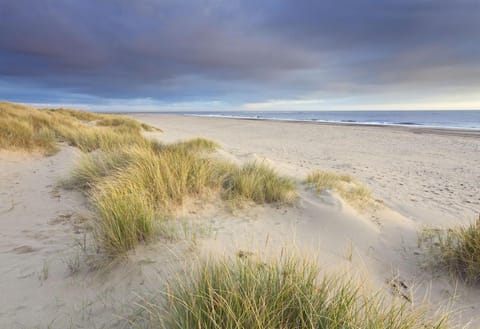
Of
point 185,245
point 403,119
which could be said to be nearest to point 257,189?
point 185,245

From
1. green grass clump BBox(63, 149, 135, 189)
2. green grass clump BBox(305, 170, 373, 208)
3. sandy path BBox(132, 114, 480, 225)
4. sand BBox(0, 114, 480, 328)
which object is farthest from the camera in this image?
sandy path BBox(132, 114, 480, 225)

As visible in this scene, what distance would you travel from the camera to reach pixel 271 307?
4.72 ft

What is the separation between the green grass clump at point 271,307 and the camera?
1.36 m

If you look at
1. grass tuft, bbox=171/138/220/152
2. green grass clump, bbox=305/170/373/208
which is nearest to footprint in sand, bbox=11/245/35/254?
grass tuft, bbox=171/138/220/152

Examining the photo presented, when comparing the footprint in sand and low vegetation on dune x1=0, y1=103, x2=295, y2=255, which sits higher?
low vegetation on dune x1=0, y1=103, x2=295, y2=255

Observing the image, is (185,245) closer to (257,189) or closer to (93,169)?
(257,189)

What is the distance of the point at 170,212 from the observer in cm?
323

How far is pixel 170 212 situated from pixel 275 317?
2131mm

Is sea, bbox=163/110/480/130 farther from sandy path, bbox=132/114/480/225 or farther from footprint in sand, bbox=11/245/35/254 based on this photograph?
footprint in sand, bbox=11/245/35/254

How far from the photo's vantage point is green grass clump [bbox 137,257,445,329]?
4.45 ft

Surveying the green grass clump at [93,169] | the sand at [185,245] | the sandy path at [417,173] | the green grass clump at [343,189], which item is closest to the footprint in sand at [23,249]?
the sand at [185,245]

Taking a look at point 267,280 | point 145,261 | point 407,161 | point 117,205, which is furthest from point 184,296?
point 407,161

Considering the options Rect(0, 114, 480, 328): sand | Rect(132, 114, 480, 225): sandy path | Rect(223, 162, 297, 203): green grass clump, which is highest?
Rect(223, 162, 297, 203): green grass clump

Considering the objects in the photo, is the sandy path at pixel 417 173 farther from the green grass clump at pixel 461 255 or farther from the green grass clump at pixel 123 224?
the green grass clump at pixel 123 224
